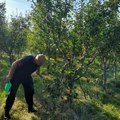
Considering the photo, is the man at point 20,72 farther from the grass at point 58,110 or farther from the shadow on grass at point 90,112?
the shadow on grass at point 90,112

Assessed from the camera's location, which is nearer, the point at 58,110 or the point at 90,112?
the point at 58,110

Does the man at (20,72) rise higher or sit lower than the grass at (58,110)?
higher

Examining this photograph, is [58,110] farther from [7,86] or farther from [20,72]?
[7,86]

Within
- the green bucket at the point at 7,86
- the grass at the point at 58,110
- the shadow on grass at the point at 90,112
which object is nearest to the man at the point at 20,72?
the green bucket at the point at 7,86

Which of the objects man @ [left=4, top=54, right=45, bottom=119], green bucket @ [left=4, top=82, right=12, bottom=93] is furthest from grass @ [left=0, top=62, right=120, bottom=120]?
green bucket @ [left=4, top=82, right=12, bottom=93]

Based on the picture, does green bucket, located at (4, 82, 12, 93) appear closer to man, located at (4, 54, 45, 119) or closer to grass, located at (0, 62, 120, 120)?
man, located at (4, 54, 45, 119)

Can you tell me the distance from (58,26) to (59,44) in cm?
73

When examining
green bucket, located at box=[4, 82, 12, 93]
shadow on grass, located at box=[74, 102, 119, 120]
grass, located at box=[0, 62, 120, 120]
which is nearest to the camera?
green bucket, located at box=[4, 82, 12, 93]

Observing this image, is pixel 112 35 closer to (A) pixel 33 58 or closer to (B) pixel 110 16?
(B) pixel 110 16

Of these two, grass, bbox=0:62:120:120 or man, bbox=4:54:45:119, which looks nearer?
man, bbox=4:54:45:119

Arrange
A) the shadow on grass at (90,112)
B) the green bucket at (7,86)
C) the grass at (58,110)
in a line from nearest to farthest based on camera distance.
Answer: the green bucket at (7,86) < the grass at (58,110) < the shadow on grass at (90,112)

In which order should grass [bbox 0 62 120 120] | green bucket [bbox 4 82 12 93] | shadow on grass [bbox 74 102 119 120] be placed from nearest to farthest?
1. green bucket [bbox 4 82 12 93]
2. grass [bbox 0 62 120 120]
3. shadow on grass [bbox 74 102 119 120]

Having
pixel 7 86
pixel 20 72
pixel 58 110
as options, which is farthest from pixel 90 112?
pixel 7 86

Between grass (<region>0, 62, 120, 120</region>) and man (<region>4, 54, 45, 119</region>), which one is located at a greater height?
man (<region>4, 54, 45, 119</region>)
